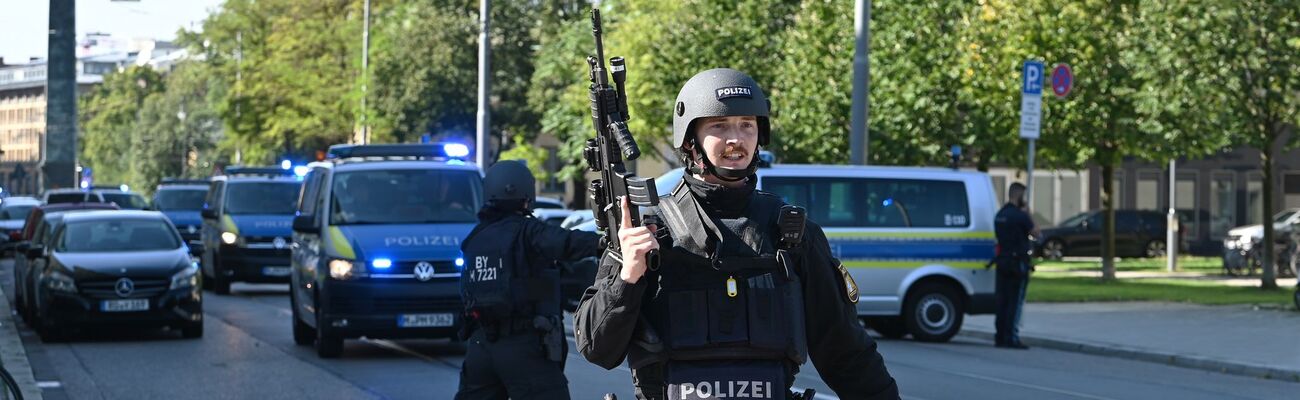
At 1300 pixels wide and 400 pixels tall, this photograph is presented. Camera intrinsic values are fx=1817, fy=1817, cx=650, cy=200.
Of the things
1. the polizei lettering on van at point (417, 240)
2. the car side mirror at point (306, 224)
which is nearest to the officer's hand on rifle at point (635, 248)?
the polizei lettering on van at point (417, 240)

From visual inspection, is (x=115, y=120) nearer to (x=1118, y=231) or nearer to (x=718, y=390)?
(x=1118, y=231)

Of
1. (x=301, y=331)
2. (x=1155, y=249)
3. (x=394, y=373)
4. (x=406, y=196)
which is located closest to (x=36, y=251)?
(x=301, y=331)

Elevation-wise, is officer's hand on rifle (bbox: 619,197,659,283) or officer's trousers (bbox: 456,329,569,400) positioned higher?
officer's hand on rifle (bbox: 619,197,659,283)

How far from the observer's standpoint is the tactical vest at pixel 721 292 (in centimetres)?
429

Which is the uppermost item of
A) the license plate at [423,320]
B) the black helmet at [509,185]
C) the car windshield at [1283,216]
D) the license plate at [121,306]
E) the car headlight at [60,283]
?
the black helmet at [509,185]

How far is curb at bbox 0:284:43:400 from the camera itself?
12.4 meters

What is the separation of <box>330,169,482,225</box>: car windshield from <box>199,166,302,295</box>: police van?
10125 mm

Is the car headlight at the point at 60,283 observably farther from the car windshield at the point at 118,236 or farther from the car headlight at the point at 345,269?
the car headlight at the point at 345,269

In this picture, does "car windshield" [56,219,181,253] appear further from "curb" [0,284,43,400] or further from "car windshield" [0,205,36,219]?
"car windshield" [0,205,36,219]

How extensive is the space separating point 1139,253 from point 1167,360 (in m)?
29.7

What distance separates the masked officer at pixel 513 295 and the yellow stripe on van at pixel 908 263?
1023cm

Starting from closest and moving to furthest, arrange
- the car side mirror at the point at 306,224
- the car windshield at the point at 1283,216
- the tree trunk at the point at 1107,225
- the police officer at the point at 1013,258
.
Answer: the car side mirror at the point at 306,224 → the police officer at the point at 1013,258 → the tree trunk at the point at 1107,225 → the car windshield at the point at 1283,216

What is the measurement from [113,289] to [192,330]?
0.92 meters

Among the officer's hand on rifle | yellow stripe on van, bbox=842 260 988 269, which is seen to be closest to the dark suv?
yellow stripe on van, bbox=842 260 988 269
